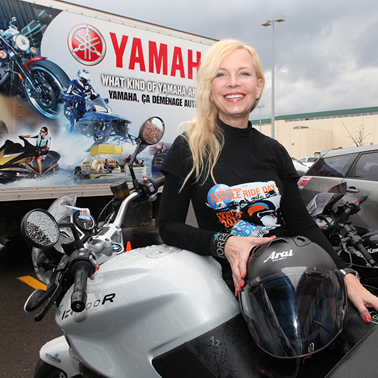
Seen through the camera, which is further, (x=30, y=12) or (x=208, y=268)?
(x=30, y=12)

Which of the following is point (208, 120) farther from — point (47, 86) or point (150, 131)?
point (47, 86)

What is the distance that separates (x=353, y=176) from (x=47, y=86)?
4385mm

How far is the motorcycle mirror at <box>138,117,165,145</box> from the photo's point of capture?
2055 millimetres

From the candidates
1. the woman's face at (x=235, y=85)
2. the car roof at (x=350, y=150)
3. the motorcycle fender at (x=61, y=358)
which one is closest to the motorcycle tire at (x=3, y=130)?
the motorcycle fender at (x=61, y=358)

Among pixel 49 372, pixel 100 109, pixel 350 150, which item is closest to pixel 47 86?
pixel 100 109

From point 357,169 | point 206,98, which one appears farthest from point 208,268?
point 357,169

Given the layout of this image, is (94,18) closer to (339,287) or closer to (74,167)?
(74,167)

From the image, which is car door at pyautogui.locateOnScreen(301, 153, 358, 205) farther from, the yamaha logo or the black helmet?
the black helmet

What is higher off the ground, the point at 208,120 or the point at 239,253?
the point at 208,120

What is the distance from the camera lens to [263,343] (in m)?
1.08

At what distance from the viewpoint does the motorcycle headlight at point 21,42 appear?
13.0 feet

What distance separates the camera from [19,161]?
4.09 metres

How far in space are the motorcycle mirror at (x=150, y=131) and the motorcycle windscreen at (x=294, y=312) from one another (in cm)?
122

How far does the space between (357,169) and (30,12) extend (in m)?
4.82
